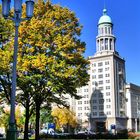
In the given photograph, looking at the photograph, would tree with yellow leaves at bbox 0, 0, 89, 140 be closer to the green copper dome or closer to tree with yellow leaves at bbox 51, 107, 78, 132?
tree with yellow leaves at bbox 51, 107, 78, 132

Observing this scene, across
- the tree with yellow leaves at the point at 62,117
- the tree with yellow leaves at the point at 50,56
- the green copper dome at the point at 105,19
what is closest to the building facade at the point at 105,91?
the green copper dome at the point at 105,19

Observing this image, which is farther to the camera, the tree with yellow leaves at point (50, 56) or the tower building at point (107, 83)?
the tower building at point (107, 83)

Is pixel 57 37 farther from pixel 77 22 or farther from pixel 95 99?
pixel 95 99

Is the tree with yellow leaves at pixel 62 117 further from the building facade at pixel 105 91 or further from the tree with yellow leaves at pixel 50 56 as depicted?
the tree with yellow leaves at pixel 50 56

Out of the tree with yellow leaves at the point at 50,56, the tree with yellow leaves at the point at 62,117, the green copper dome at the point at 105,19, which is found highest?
the green copper dome at the point at 105,19

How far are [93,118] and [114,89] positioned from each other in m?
13.1

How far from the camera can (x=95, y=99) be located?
13862 cm

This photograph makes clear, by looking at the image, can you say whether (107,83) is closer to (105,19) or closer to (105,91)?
(105,91)

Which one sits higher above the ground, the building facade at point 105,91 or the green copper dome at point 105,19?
the green copper dome at point 105,19

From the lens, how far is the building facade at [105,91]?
436 ft

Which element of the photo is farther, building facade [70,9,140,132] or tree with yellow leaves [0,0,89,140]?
building facade [70,9,140,132]

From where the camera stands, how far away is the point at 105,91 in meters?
136

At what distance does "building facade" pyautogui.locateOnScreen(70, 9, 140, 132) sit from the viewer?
132875 mm

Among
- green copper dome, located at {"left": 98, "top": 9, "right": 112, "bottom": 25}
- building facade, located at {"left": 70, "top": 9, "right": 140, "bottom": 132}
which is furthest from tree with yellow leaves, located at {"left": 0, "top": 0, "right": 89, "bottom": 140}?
green copper dome, located at {"left": 98, "top": 9, "right": 112, "bottom": 25}
